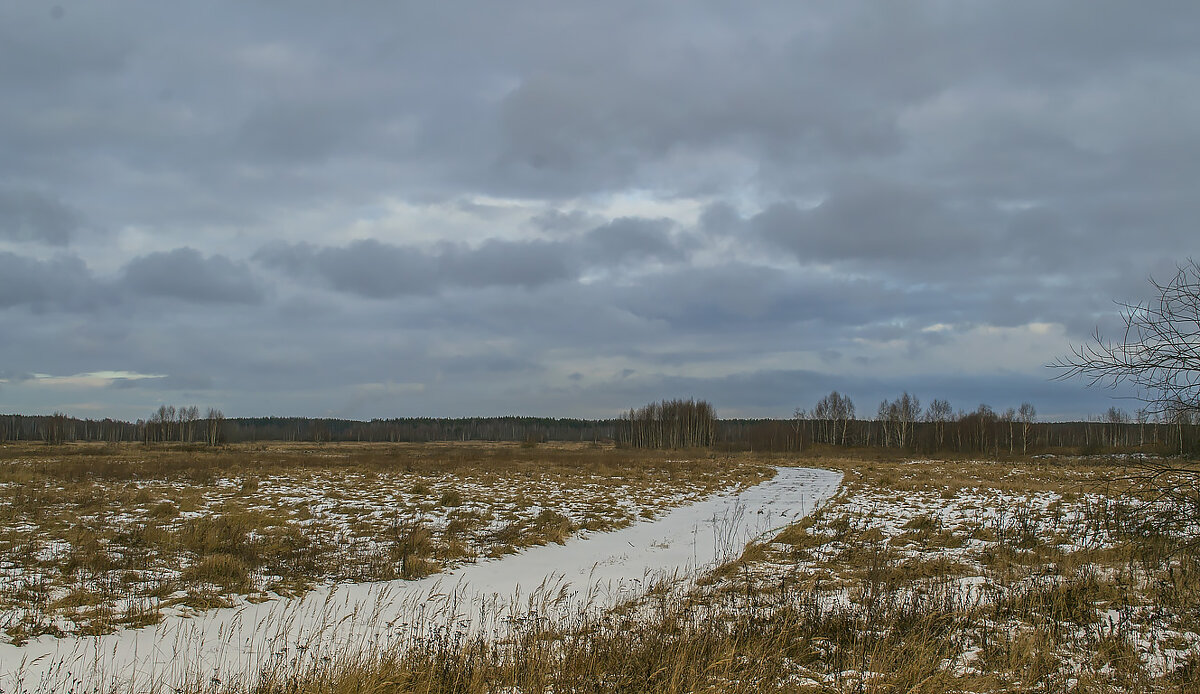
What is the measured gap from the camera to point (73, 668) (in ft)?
20.5

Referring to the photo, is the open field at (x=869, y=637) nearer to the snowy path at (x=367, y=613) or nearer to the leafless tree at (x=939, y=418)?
the snowy path at (x=367, y=613)

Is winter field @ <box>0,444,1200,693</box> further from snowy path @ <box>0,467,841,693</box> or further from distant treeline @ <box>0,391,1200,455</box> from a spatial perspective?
distant treeline @ <box>0,391,1200,455</box>

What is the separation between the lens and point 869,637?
257 inches

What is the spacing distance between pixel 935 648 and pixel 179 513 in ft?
57.4

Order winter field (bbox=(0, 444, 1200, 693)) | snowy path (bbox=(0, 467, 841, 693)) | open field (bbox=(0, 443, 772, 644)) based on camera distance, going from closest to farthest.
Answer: winter field (bbox=(0, 444, 1200, 693)), snowy path (bbox=(0, 467, 841, 693)), open field (bbox=(0, 443, 772, 644))

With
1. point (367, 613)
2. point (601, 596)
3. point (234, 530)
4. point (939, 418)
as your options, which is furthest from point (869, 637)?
point (939, 418)

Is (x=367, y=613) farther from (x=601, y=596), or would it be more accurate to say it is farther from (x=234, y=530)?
(x=234, y=530)

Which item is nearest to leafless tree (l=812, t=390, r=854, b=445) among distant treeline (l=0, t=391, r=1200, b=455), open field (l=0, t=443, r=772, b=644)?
distant treeline (l=0, t=391, r=1200, b=455)

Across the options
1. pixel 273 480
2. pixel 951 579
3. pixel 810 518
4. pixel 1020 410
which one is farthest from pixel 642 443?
pixel 951 579

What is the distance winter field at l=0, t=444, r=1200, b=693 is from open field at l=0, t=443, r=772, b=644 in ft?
0.23

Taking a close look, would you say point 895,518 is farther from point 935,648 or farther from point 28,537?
point 28,537

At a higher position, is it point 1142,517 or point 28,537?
point 1142,517

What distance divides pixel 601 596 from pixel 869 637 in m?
4.16

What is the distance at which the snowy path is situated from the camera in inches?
241
